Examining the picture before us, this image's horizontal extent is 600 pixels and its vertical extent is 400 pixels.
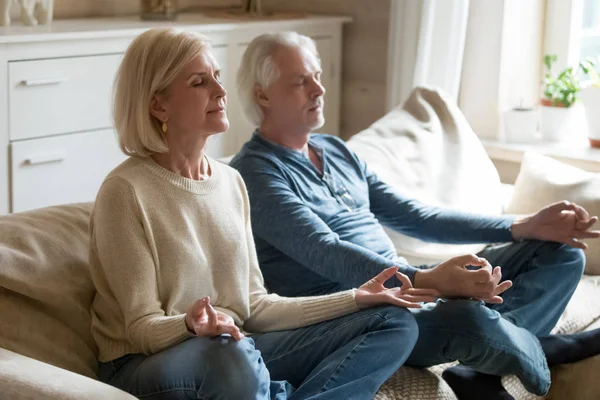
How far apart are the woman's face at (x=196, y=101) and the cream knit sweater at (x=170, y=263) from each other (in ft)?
0.31

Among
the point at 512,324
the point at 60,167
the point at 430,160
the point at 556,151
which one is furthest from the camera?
the point at 556,151

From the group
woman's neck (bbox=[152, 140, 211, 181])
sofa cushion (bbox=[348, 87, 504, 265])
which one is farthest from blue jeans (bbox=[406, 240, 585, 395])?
woman's neck (bbox=[152, 140, 211, 181])

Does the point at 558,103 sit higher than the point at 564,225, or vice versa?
the point at 558,103

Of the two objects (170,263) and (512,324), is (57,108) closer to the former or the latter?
(170,263)

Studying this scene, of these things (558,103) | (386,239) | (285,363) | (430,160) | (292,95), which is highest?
(292,95)

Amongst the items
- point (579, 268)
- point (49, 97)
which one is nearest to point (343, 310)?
point (579, 268)

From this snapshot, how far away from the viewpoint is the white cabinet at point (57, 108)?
279 cm

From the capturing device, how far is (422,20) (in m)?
3.43

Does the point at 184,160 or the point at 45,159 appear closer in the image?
the point at 184,160

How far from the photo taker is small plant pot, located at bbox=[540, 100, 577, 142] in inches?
140

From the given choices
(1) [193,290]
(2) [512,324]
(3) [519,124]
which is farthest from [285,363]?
(3) [519,124]

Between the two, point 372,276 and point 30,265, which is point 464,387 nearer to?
point 372,276

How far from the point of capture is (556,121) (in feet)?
11.7

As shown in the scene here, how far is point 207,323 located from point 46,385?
275mm
